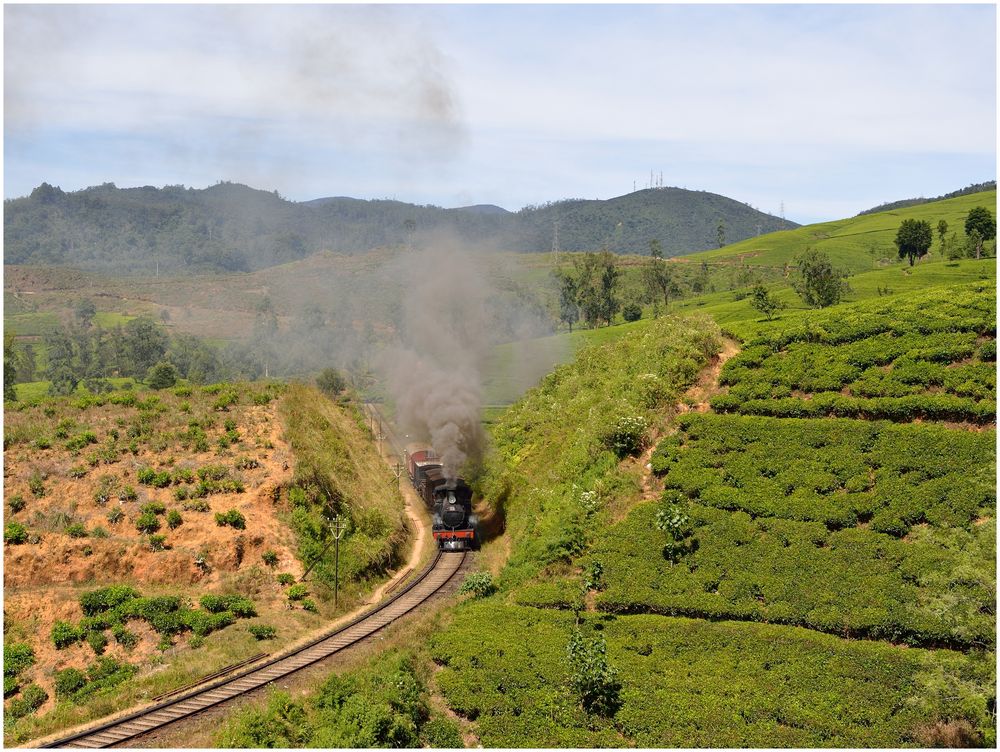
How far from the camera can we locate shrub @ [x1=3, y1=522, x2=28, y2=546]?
38.8 meters

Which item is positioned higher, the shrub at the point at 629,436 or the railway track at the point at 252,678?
the shrub at the point at 629,436

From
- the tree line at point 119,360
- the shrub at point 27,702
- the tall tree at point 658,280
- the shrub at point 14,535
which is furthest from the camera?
the tall tree at point 658,280

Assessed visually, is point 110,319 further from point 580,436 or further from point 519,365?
point 580,436

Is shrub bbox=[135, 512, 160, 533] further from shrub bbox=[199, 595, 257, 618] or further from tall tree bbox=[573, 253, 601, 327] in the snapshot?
tall tree bbox=[573, 253, 601, 327]

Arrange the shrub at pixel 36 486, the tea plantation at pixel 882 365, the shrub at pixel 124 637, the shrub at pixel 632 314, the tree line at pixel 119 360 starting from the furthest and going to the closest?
1. the shrub at pixel 632 314
2. the tree line at pixel 119 360
3. the shrub at pixel 36 486
4. the tea plantation at pixel 882 365
5. the shrub at pixel 124 637

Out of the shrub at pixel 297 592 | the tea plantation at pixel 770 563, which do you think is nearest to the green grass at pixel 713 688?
the tea plantation at pixel 770 563

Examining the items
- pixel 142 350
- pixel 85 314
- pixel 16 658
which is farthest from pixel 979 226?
pixel 85 314

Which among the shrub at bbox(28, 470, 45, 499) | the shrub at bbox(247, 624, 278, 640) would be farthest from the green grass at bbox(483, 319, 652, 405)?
the shrub at bbox(28, 470, 45, 499)

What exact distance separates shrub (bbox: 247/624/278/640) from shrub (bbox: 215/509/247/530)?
8.27m

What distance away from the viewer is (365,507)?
52500 millimetres

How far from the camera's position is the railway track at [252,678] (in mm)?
27281

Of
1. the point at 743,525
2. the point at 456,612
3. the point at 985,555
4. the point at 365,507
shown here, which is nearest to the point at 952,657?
the point at 985,555

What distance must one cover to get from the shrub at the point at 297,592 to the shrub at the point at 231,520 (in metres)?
5.20

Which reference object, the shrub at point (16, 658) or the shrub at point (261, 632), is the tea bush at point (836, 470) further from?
the shrub at point (16, 658)
